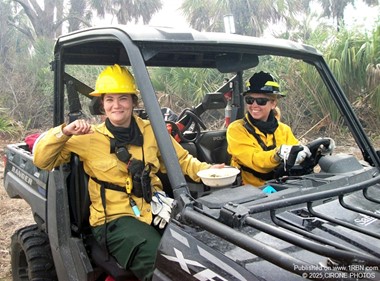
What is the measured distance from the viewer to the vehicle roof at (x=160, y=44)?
2074mm

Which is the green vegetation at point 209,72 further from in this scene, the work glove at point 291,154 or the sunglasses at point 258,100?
the work glove at point 291,154

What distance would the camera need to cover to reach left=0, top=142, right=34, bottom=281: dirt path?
13.9 feet

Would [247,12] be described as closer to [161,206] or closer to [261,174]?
→ [261,174]

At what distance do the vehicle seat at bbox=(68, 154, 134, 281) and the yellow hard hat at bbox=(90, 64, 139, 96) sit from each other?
0.49 m

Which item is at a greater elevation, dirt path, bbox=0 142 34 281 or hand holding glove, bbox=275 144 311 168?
hand holding glove, bbox=275 144 311 168

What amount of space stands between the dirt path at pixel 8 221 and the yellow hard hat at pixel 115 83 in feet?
8.13

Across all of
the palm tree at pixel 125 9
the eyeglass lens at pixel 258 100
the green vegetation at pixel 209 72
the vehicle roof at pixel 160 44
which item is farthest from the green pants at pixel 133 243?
the palm tree at pixel 125 9

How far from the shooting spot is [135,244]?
7.50 feet

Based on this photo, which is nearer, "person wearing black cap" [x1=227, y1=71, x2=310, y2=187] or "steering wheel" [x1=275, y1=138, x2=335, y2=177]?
"steering wheel" [x1=275, y1=138, x2=335, y2=177]

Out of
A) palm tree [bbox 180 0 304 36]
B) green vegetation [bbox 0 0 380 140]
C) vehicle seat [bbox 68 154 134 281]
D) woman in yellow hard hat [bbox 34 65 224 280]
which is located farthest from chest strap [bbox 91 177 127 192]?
palm tree [bbox 180 0 304 36]

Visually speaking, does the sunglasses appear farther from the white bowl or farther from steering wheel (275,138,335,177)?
the white bowl

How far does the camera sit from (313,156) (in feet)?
9.64

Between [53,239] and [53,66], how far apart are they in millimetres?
1143

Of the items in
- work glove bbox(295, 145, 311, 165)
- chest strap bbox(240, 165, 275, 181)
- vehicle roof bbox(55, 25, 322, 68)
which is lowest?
chest strap bbox(240, 165, 275, 181)
